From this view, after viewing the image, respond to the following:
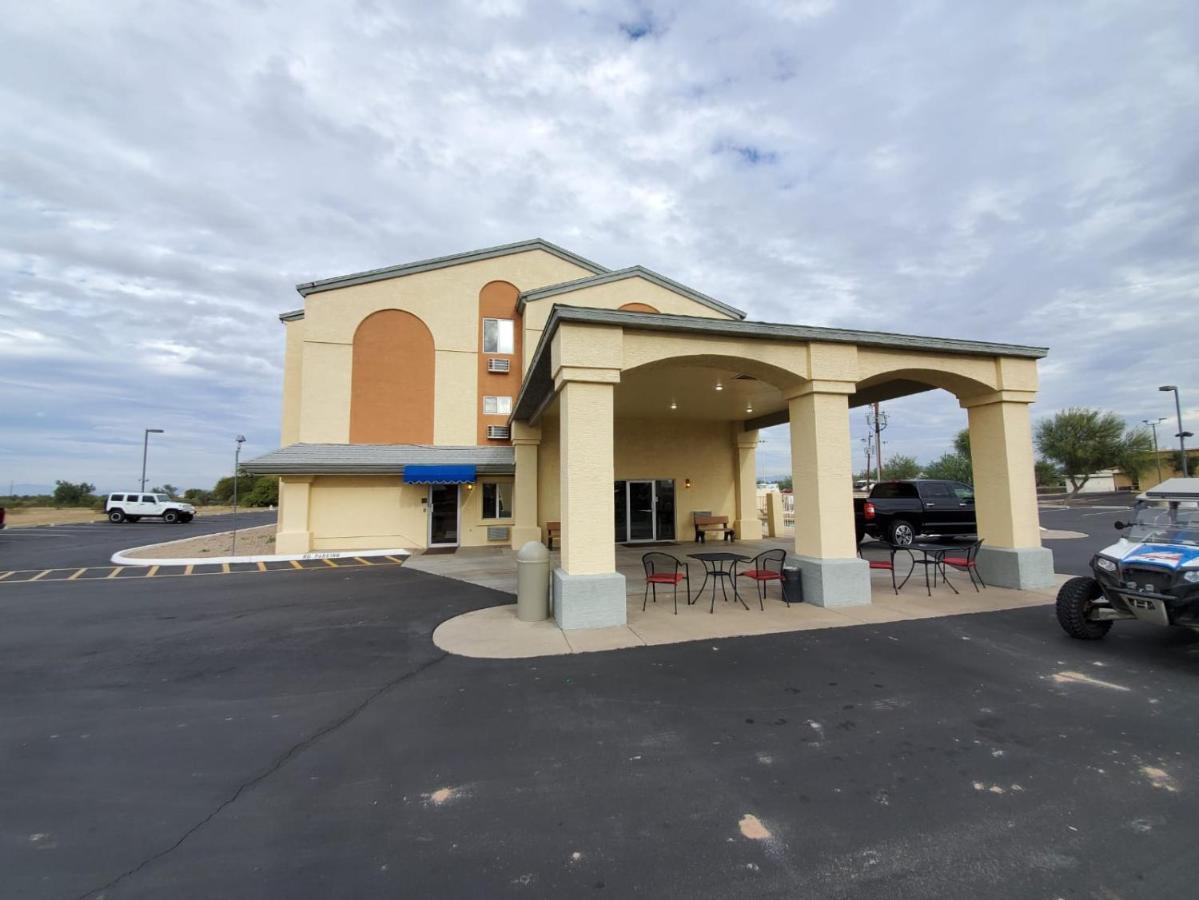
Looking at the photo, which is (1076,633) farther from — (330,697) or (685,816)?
(330,697)

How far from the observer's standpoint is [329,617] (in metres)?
7.86

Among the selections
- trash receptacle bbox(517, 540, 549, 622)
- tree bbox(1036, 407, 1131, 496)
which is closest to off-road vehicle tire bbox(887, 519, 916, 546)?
trash receptacle bbox(517, 540, 549, 622)

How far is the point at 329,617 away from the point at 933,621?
8.84 meters

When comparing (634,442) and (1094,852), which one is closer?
(1094,852)

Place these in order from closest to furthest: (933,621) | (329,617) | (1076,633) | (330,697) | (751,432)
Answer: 1. (330,697)
2. (1076,633)
3. (933,621)
4. (329,617)
5. (751,432)

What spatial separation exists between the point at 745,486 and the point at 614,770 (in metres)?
15.4

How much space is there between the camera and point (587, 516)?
6906 millimetres

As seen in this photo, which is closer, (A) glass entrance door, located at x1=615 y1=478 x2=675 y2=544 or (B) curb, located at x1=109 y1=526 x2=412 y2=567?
(B) curb, located at x1=109 y1=526 x2=412 y2=567

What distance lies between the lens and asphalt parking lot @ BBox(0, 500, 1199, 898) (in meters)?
2.55

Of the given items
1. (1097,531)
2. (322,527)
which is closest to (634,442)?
(322,527)

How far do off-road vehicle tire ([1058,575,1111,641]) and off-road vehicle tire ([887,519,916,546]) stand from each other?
9.00 meters

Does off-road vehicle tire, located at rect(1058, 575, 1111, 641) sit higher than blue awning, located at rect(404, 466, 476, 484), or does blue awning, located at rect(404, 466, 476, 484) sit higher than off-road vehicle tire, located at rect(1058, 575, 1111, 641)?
blue awning, located at rect(404, 466, 476, 484)

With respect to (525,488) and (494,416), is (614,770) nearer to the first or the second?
(525,488)

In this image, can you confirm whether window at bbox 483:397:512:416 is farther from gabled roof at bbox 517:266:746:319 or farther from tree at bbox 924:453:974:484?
tree at bbox 924:453:974:484
